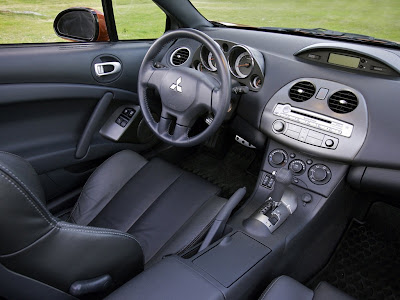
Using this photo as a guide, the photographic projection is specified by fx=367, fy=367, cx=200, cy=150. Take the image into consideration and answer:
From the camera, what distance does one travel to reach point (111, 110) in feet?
6.95

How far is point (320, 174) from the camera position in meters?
1.54

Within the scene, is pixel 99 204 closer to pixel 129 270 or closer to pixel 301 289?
pixel 129 270

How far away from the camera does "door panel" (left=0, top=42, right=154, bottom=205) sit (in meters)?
1.69

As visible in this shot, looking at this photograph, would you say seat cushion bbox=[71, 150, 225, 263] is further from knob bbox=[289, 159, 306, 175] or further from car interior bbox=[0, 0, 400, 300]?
knob bbox=[289, 159, 306, 175]

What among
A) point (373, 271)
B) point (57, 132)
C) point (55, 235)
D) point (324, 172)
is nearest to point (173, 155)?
point (57, 132)

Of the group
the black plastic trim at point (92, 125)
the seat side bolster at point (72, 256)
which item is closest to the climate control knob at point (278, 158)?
the seat side bolster at point (72, 256)

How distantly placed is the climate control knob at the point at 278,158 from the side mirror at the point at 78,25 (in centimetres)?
113

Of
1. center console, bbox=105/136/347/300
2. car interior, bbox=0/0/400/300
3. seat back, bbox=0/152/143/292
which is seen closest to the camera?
seat back, bbox=0/152/143/292

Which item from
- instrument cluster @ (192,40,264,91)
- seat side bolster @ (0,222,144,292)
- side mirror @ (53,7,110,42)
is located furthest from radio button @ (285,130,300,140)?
side mirror @ (53,7,110,42)

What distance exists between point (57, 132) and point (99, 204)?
1.61 feet

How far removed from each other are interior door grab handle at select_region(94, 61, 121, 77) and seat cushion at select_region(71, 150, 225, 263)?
0.46 m

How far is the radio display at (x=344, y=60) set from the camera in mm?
1536

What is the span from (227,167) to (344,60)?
1098 millimetres

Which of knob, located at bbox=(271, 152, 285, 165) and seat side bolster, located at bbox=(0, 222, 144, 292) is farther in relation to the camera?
knob, located at bbox=(271, 152, 285, 165)
